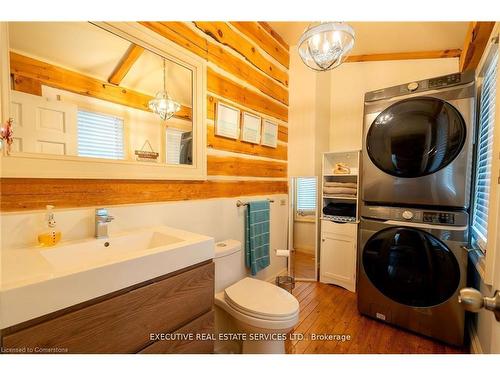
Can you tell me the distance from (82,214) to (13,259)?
333 mm

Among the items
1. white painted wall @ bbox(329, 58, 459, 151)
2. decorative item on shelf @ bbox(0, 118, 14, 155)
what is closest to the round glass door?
white painted wall @ bbox(329, 58, 459, 151)

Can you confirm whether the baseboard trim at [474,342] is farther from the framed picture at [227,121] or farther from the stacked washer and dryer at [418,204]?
the framed picture at [227,121]

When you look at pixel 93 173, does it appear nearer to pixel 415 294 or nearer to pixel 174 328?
pixel 174 328

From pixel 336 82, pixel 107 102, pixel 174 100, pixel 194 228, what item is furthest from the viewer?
pixel 336 82

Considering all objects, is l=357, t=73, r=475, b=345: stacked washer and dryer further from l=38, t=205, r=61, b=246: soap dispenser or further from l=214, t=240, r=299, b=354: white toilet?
l=38, t=205, r=61, b=246: soap dispenser

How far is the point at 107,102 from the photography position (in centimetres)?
116

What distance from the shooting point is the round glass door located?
142 cm

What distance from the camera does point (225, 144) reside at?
1811 millimetres

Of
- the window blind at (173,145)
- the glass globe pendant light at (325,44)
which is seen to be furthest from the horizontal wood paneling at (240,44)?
the window blind at (173,145)

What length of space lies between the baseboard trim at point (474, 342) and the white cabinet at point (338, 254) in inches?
33.6

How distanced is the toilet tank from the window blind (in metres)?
0.66

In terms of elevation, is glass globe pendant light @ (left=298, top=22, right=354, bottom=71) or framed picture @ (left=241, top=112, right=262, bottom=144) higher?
glass globe pendant light @ (left=298, top=22, right=354, bottom=71)
